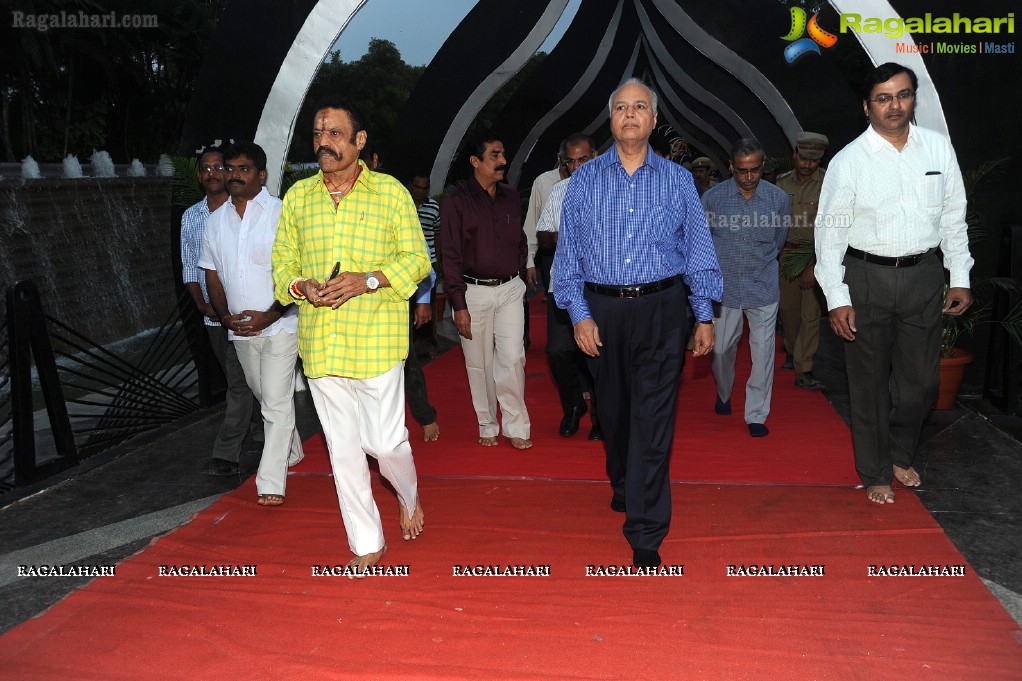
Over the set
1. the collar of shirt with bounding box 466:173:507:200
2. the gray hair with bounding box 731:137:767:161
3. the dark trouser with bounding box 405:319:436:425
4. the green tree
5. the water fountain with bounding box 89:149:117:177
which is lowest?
the dark trouser with bounding box 405:319:436:425

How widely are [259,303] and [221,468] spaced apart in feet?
4.06

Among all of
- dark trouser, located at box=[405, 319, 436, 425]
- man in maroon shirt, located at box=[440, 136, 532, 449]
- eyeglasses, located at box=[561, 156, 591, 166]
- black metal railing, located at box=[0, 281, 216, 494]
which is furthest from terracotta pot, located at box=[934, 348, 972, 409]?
black metal railing, located at box=[0, 281, 216, 494]

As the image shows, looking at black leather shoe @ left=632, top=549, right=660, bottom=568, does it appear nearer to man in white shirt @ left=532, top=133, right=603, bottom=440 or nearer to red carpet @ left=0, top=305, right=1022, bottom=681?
red carpet @ left=0, top=305, right=1022, bottom=681

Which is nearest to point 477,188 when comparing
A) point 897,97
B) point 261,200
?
point 261,200

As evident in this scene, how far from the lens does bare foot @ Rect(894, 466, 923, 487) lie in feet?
16.3

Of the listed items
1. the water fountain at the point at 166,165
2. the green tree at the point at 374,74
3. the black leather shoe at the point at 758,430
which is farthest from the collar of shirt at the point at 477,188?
the green tree at the point at 374,74

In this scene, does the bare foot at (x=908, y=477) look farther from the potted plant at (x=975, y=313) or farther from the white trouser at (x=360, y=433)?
the white trouser at (x=360, y=433)

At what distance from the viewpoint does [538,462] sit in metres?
5.73

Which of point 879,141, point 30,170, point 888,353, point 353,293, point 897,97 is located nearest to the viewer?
point 353,293

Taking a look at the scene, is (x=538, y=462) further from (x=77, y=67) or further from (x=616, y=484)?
(x=77, y=67)

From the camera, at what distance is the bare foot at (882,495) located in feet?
15.5

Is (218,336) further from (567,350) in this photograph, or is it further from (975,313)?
(975,313)

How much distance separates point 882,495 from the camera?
4.73 meters

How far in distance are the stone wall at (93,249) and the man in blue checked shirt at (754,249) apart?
13537mm
